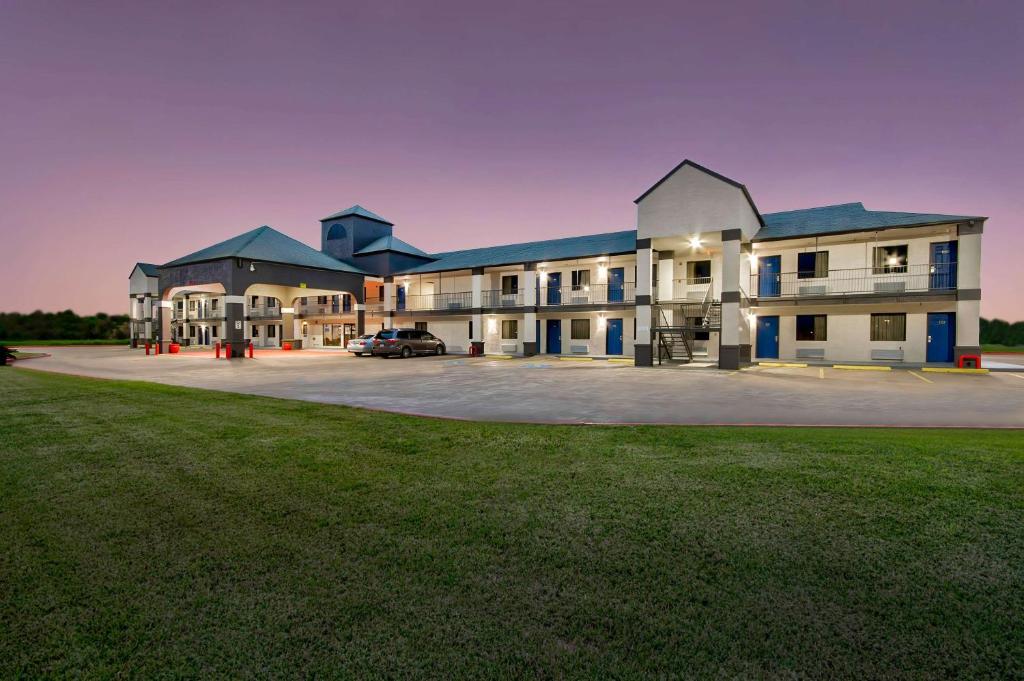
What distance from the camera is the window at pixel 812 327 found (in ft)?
86.5

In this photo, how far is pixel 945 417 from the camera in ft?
30.4

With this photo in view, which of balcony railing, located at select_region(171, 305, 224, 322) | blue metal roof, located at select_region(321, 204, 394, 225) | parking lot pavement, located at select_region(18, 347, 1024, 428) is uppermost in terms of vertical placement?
blue metal roof, located at select_region(321, 204, 394, 225)

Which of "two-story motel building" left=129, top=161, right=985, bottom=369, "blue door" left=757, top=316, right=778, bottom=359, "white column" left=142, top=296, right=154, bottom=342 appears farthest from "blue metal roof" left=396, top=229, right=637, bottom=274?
"white column" left=142, top=296, right=154, bottom=342

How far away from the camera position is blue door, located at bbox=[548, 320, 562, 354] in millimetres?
34312

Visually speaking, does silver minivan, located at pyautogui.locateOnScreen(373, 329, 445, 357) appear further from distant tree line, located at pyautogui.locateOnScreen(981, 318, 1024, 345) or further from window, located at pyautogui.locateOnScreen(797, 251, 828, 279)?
distant tree line, located at pyautogui.locateOnScreen(981, 318, 1024, 345)

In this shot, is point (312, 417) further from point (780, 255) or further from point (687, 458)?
point (780, 255)

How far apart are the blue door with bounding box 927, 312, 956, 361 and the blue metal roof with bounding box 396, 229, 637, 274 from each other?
585 inches

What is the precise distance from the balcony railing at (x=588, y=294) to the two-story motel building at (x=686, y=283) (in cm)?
9

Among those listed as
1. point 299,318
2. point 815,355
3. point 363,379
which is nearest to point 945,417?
point 363,379

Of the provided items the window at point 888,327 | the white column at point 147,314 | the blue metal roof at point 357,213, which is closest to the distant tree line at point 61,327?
the white column at point 147,314

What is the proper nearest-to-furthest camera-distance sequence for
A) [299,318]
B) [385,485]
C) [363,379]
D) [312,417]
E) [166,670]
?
[166,670] < [385,485] < [312,417] < [363,379] < [299,318]

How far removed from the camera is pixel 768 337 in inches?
1093

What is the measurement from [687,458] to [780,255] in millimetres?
25376

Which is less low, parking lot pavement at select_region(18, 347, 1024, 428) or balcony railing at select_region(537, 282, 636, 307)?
balcony railing at select_region(537, 282, 636, 307)
